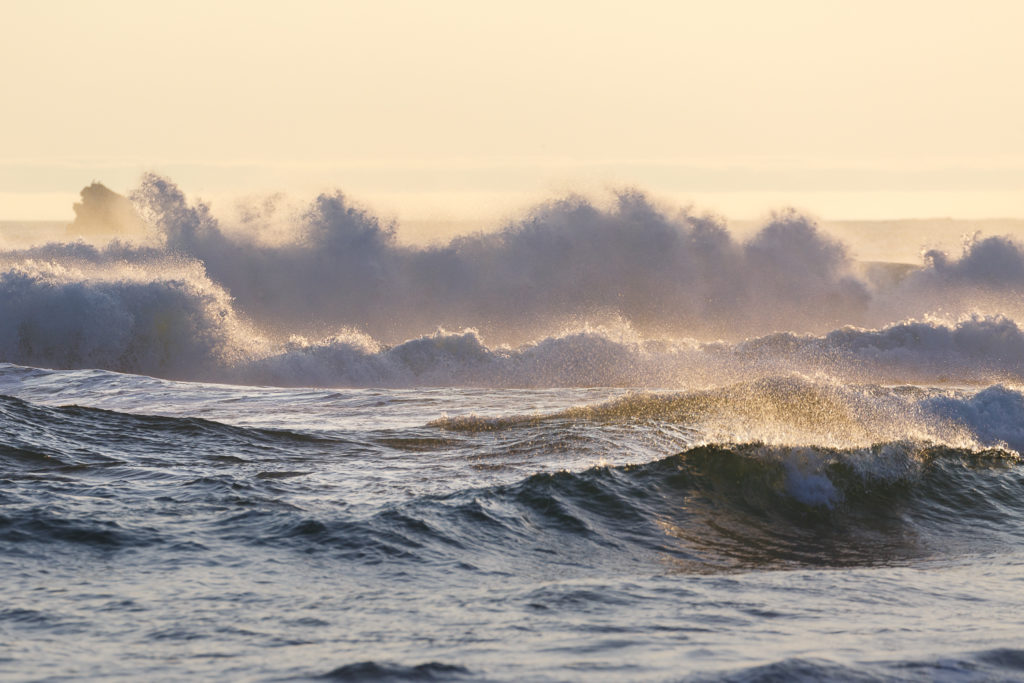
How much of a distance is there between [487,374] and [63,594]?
17.4m

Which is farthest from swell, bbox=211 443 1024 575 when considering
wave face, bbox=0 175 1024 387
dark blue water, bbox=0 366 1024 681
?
wave face, bbox=0 175 1024 387

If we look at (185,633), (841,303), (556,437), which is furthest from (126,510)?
(841,303)

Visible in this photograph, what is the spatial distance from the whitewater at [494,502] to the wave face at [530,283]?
9.4 inches

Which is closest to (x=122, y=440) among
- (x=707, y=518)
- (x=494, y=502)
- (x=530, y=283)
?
(x=494, y=502)

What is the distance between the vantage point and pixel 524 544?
8031 millimetres

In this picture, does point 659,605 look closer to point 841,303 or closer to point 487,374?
point 487,374

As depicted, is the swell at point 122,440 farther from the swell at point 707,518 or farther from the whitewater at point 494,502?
the swell at point 707,518

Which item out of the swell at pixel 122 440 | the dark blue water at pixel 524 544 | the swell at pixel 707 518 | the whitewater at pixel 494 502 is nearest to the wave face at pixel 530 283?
the whitewater at pixel 494 502

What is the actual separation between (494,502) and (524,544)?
1009 millimetres

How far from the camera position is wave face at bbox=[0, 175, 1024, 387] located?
26000 mm

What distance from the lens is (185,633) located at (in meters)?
5.59

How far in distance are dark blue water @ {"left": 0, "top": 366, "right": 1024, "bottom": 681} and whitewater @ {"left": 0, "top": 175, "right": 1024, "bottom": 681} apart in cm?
3

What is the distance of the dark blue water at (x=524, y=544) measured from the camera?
5430 millimetres

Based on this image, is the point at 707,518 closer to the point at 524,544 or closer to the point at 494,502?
the point at 494,502
